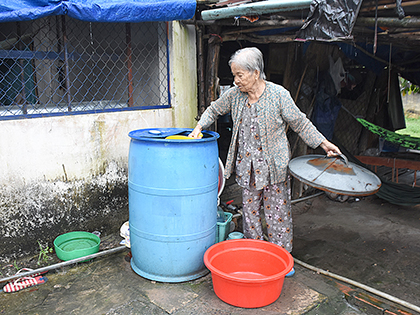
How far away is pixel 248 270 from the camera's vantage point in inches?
110

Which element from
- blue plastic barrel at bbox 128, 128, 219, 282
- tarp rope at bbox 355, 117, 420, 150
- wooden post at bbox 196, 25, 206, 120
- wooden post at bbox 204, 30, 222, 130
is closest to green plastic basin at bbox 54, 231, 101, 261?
blue plastic barrel at bbox 128, 128, 219, 282

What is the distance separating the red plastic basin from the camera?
91.7 inches

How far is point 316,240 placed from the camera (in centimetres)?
421

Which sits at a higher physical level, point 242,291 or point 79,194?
point 79,194

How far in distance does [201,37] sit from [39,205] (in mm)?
2578

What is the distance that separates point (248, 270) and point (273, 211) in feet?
1.80

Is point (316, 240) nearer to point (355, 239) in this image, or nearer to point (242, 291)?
point (355, 239)

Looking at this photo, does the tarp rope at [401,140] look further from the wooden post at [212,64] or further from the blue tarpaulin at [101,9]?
the blue tarpaulin at [101,9]

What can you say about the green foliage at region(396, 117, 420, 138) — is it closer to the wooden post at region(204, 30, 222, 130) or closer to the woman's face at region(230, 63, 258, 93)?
the wooden post at region(204, 30, 222, 130)

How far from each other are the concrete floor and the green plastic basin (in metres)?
0.11

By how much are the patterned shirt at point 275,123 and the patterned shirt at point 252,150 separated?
39 millimetres

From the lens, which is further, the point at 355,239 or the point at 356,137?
the point at 356,137

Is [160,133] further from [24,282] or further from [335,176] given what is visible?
[24,282]

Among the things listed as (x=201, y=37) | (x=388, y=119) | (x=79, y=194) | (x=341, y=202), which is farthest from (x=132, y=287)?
(x=388, y=119)
